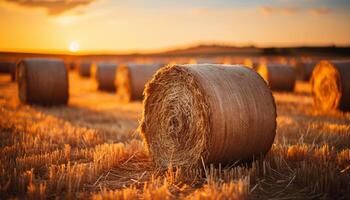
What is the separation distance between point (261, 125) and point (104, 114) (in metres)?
6.51

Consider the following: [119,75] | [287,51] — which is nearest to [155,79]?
[119,75]

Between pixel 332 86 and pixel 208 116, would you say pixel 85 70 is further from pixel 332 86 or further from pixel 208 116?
pixel 208 116

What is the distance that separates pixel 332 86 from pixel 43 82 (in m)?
8.60

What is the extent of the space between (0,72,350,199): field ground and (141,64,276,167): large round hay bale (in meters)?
0.24

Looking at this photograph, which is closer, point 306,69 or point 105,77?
point 105,77

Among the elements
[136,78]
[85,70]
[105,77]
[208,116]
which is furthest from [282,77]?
[85,70]

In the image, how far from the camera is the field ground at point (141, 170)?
14.5ft

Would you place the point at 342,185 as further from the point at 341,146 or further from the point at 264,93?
the point at 341,146

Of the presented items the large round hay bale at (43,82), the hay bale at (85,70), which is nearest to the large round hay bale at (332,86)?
Answer: the large round hay bale at (43,82)

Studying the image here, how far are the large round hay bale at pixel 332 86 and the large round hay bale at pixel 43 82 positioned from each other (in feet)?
25.6

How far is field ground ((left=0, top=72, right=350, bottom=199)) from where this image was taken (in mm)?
4434

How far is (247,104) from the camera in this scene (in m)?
5.39

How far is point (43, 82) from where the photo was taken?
502 inches

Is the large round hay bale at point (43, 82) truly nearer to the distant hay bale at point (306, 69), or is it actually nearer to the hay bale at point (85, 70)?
the distant hay bale at point (306, 69)
